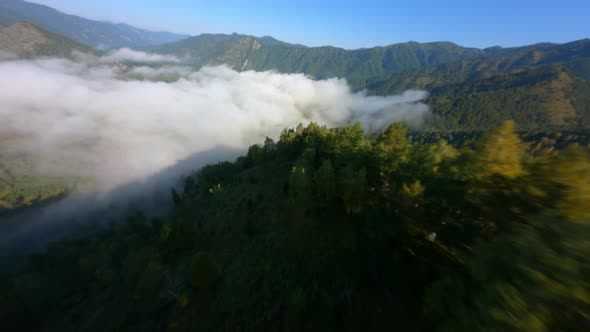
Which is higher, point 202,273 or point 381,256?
point 381,256

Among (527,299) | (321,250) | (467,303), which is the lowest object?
(321,250)

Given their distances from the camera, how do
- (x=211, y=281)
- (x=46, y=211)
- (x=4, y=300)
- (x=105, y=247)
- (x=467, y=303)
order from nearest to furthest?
1. (x=467, y=303)
2. (x=211, y=281)
3. (x=4, y=300)
4. (x=105, y=247)
5. (x=46, y=211)

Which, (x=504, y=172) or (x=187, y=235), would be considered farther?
(x=187, y=235)

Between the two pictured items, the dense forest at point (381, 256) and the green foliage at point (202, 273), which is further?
the green foliage at point (202, 273)

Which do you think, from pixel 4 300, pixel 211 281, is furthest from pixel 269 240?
pixel 4 300

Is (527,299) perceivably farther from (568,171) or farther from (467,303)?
(568,171)

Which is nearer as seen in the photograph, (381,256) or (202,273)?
(381,256)

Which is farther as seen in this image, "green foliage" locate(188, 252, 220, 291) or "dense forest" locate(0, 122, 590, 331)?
"green foliage" locate(188, 252, 220, 291)

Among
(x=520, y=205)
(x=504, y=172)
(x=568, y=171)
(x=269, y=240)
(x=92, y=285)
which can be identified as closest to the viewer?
(x=568, y=171)
